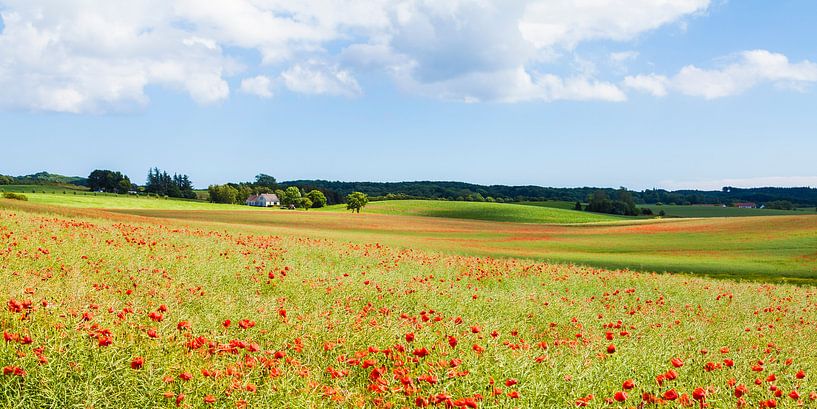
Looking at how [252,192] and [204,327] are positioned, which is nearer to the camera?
[204,327]

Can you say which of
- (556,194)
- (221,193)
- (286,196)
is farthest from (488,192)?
(221,193)

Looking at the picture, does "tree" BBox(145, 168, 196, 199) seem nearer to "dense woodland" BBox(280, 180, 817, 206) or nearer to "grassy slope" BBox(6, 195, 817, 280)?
"dense woodland" BBox(280, 180, 817, 206)

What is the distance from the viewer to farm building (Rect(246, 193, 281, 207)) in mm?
146875

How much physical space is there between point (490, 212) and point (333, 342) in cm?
10118

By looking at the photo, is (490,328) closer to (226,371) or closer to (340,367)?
(340,367)

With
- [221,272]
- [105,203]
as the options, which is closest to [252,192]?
[105,203]

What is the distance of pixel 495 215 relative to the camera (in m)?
103

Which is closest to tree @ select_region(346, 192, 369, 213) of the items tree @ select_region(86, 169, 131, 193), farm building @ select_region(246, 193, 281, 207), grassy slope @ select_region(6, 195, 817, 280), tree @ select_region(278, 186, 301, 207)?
tree @ select_region(278, 186, 301, 207)

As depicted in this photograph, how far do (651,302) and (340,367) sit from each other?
1108 cm

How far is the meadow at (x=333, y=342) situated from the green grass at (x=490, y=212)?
8394cm

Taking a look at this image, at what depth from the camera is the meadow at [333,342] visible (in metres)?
5.05

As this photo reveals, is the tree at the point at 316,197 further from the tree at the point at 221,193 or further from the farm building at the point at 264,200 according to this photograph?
the tree at the point at 221,193

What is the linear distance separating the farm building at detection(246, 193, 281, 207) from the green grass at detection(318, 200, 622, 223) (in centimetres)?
3551

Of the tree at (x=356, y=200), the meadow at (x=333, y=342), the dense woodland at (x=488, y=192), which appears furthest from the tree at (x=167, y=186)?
the meadow at (x=333, y=342)
